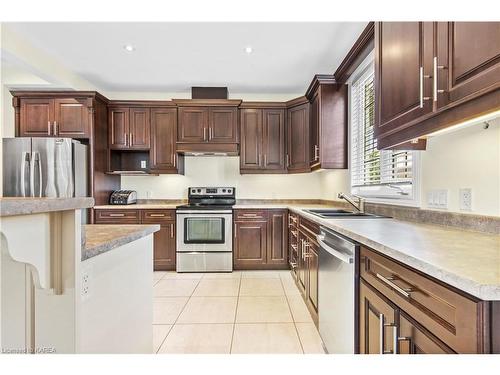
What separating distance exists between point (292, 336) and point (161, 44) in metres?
3.14

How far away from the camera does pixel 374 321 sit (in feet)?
4.26

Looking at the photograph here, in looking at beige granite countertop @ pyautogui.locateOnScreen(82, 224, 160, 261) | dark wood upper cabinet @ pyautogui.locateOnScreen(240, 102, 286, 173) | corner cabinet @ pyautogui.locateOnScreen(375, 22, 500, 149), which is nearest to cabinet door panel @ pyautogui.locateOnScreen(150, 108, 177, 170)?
dark wood upper cabinet @ pyautogui.locateOnScreen(240, 102, 286, 173)

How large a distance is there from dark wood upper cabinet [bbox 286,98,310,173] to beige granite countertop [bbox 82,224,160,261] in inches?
107

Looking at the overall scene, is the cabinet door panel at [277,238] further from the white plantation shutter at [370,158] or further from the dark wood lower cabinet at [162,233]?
the dark wood lower cabinet at [162,233]

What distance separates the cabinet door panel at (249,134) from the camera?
4219 millimetres

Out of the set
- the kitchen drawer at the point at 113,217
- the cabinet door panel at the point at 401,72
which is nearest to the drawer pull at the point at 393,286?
the cabinet door panel at the point at 401,72

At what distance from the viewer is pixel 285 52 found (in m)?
3.17

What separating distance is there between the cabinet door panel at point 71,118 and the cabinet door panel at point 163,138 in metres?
0.89

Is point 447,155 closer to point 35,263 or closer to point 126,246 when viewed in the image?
point 126,246

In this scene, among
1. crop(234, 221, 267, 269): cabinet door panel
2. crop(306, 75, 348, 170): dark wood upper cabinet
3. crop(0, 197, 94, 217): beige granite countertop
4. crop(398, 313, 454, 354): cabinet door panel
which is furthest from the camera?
crop(234, 221, 267, 269): cabinet door panel

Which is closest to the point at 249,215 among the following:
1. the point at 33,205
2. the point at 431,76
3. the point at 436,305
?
the point at 431,76

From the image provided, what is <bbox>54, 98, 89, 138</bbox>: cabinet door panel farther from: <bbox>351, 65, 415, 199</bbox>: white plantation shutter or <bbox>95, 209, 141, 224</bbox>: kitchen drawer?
<bbox>351, 65, 415, 199</bbox>: white plantation shutter

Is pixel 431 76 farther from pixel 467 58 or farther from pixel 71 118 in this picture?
pixel 71 118

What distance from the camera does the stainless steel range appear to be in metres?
3.94
